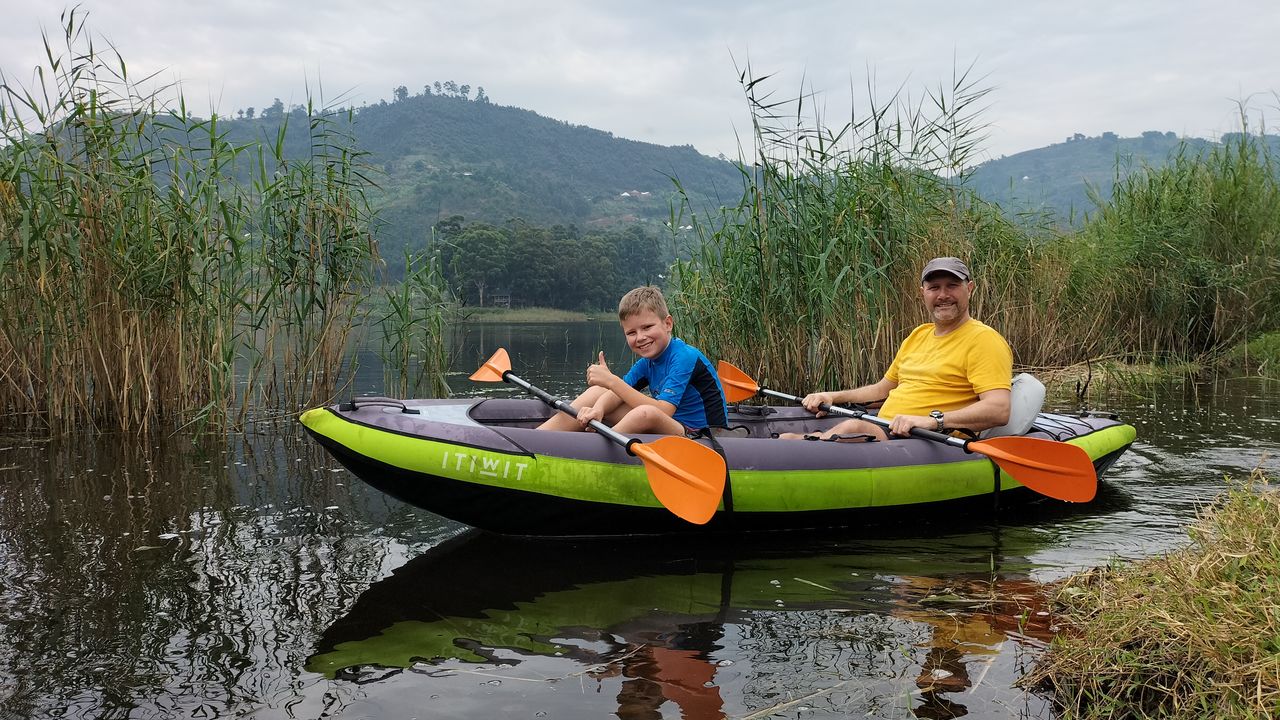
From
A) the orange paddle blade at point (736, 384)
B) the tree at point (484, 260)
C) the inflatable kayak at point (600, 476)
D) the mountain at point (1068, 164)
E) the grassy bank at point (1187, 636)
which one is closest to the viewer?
the grassy bank at point (1187, 636)

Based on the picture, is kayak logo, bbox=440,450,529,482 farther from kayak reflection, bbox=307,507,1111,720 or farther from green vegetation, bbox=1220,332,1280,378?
green vegetation, bbox=1220,332,1280,378

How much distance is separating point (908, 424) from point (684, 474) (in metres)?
1.29

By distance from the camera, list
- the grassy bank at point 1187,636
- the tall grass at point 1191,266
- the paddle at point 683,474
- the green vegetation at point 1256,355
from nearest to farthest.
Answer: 1. the grassy bank at point 1187,636
2. the paddle at point 683,474
3. the green vegetation at point 1256,355
4. the tall grass at point 1191,266

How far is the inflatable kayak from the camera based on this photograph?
3881 millimetres

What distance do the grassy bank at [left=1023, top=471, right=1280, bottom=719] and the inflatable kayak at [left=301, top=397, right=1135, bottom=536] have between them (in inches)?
62.1

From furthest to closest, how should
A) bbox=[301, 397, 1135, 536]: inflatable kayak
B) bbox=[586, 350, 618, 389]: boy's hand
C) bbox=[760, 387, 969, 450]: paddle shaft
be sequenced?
bbox=[760, 387, 969, 450]: paddle shaft < bbox=[586, 350, 618, 389]: boy's hand < bbox=[301, 397, 1135, 536]: inflatable kayak

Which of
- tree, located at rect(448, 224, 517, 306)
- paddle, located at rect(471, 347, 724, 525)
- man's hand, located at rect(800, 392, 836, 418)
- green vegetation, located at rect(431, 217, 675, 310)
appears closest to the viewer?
paddle, located at rect(471, 347, 724, 525)

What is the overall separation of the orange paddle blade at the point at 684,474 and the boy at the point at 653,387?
353 mm

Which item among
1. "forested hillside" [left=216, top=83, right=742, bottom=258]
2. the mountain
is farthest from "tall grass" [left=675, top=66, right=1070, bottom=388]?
the mountain

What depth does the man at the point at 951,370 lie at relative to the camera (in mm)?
4402

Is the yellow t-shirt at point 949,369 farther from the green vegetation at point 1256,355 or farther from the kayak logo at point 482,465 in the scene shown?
the green vegetation at point 1256,355

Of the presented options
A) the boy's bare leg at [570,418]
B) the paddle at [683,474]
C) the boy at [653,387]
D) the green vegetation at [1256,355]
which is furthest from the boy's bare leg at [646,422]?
the green vegetation at [1256,355]

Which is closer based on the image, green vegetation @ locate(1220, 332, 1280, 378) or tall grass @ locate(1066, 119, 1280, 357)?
green vegetation @ locate(1220, 332, 1280, 378)

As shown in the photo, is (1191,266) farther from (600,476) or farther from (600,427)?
(600,476)
